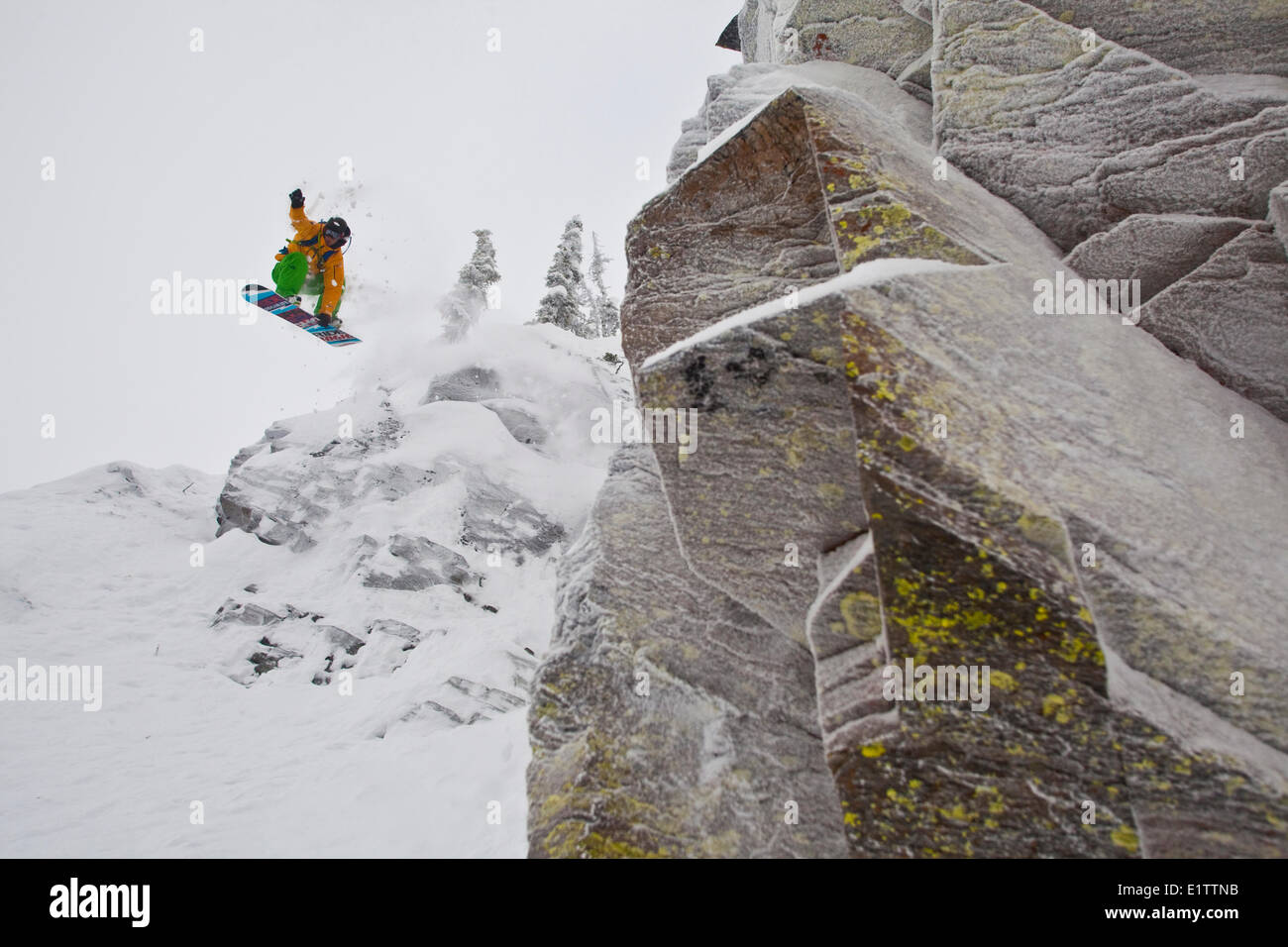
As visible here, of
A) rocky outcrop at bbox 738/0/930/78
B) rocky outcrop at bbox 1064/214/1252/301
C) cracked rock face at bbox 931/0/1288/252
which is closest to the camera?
rocky outcrop at bbox 1064/214/1252/301

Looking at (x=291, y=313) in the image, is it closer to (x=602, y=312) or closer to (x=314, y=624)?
(x=314, y=624)

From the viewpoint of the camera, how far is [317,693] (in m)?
16.4

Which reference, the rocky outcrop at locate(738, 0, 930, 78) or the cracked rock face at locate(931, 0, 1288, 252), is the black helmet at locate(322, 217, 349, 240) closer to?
the rocky outcrop at locate(738, 0, 930, 78)

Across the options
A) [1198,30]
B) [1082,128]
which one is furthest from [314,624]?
[1198,30]

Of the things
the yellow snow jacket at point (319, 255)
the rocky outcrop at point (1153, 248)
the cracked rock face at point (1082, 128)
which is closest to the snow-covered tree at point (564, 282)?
the yellow snow jacket at point (319, 255)

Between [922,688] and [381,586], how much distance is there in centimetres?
1896

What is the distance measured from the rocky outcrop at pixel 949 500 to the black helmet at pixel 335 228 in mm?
14375

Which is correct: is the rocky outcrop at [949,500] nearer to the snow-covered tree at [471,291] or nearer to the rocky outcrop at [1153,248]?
the rocky outcrop at [1153,248]

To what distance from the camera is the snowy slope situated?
11.8 meters

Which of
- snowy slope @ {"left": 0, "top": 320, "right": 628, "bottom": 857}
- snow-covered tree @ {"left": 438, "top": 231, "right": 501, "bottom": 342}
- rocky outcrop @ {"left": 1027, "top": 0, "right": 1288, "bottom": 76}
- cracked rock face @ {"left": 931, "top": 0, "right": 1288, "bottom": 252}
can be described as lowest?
snowy slope @ {"left": 0, "top": 320, "right": 628, "bottom": 857}

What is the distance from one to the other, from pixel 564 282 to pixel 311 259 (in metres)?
26.0

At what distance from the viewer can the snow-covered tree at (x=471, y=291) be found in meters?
39.8

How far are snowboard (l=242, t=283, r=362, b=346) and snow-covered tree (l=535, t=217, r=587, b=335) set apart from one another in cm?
2052

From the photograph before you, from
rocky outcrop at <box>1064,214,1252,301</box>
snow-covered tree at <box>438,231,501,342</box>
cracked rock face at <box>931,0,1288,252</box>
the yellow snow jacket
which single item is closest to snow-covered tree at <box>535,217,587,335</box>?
snow-covered tree at <box>438,231,501,342</box>
